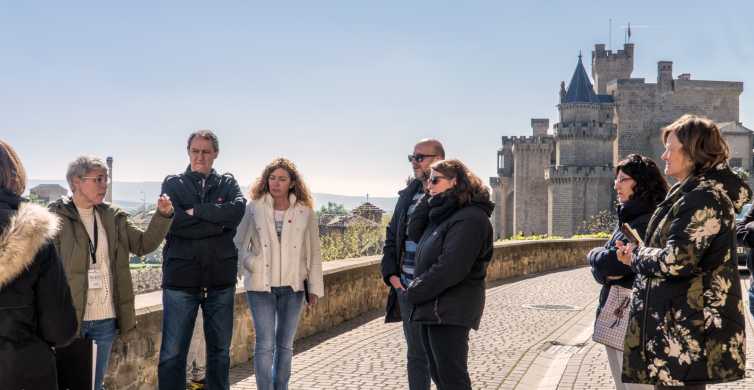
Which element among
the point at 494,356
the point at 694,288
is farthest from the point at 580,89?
the point at 694,288

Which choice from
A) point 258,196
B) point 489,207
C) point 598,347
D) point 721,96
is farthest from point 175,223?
point 721,96

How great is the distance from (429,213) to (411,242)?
71 cm

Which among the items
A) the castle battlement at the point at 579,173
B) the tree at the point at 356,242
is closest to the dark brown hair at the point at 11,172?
the tree at the point at 356,242

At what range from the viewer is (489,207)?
5.12 meters

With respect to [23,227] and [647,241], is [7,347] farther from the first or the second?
[647,241]

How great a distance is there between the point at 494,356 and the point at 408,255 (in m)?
2.74

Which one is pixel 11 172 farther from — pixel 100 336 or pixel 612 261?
pixel 612 261

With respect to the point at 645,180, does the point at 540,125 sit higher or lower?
higher

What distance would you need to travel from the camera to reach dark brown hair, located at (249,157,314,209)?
239 inches

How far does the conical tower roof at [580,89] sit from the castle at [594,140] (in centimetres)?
7

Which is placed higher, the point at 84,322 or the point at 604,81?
the point at 604,81

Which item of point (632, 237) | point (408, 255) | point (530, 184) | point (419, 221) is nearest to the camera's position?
point (632, 237)

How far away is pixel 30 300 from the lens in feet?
11.1

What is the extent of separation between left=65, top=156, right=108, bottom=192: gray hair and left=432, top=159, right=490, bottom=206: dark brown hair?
6.35 feet
